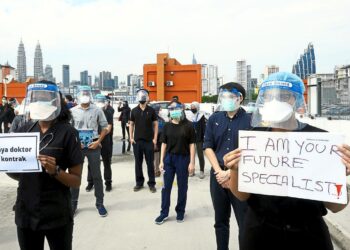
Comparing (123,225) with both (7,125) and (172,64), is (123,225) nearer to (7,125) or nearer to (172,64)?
(7,125)

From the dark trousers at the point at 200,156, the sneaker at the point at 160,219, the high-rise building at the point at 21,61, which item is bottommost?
the sneaker at the point at 160,219

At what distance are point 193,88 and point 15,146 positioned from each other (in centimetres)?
2128

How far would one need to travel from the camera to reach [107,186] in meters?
7.41

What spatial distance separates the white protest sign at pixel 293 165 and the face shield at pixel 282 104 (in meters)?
0.13

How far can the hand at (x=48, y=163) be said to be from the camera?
2.44 meters

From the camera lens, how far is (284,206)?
204cm

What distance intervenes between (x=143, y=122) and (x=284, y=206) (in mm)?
5567

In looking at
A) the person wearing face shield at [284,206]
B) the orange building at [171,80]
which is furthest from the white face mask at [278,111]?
the orange building at [171,80]

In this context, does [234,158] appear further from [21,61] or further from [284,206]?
[21,61]

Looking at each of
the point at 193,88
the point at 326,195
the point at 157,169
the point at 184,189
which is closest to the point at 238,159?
the point at 326,195

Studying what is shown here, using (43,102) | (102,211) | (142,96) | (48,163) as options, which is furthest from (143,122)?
(48,163)

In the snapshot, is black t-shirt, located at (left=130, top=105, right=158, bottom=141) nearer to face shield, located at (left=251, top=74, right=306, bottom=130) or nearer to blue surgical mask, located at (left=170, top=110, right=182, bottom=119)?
blue surgical mask, located at (left=170, top=110, right=182, bottom=119)

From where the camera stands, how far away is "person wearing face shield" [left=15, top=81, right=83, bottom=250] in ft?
8.36

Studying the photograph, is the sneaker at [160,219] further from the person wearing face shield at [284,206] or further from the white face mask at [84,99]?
the person wearing face shield at [284,206]
